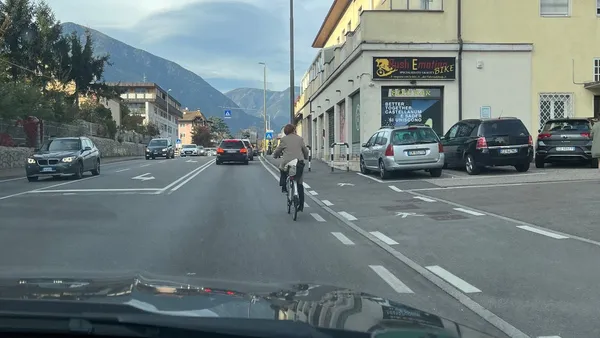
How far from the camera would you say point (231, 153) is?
33.5 metres

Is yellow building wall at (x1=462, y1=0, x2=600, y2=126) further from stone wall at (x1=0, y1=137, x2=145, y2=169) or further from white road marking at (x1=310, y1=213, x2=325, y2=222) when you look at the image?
stone wall at (x1=0, y1=137, x2=145, y2=169)

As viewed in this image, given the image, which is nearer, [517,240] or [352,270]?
[352,270]

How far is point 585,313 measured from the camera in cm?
484

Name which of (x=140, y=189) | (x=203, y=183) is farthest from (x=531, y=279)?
(x=203, y=183)

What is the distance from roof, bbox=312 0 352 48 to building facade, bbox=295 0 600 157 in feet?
37.1

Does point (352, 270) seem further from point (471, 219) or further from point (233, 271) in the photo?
point (471, 219)

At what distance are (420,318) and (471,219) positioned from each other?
771 cm

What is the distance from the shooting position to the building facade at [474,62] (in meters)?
22.8

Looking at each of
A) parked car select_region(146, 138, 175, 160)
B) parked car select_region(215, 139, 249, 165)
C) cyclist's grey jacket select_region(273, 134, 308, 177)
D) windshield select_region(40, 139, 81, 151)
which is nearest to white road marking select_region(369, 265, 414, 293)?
cyclist's grey jacket select_region(273, 134, 308, 177)

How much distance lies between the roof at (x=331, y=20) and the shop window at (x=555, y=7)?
12310 mm

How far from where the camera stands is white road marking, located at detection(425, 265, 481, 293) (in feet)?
18.7

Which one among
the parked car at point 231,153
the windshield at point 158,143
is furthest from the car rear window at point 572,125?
the windshield at point 158,143

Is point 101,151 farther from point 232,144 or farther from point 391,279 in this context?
point 391,279

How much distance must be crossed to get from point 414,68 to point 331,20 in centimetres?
1845
